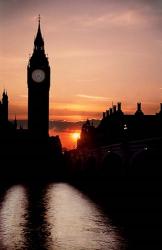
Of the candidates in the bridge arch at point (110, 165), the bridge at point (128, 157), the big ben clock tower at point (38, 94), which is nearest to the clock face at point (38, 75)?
the big ben clock tower at point (38, 94)

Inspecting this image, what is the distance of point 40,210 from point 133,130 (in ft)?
145

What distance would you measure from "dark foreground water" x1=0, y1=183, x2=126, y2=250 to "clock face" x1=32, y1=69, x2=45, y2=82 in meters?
72.9

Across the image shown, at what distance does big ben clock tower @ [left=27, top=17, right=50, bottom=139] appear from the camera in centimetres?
9875

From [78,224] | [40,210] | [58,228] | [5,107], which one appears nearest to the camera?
[58,228]

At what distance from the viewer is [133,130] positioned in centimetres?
7019

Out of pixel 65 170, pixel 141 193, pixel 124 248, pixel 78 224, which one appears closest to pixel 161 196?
pixel 141 193

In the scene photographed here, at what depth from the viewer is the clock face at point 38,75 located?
10204 centimetres

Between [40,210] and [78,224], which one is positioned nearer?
[78,224]

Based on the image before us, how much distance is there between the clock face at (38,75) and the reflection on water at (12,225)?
7163 centimetres

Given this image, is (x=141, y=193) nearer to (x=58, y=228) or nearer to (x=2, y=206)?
(x=2, y=206)

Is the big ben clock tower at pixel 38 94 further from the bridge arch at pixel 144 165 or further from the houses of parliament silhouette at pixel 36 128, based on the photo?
the bridge arch at pixel 144 165

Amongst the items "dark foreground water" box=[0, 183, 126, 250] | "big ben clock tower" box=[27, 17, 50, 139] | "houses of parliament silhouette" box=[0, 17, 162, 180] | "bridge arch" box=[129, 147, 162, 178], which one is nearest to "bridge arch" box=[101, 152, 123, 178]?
"bridge arch" box=[129, 147, 162, 178]

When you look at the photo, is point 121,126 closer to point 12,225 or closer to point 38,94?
point 38,94

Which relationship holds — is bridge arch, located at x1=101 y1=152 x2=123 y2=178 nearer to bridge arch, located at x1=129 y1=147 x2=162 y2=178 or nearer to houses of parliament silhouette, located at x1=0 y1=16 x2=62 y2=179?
bridge arch, located at x1=129 y1=147 x2=162 y2=178
